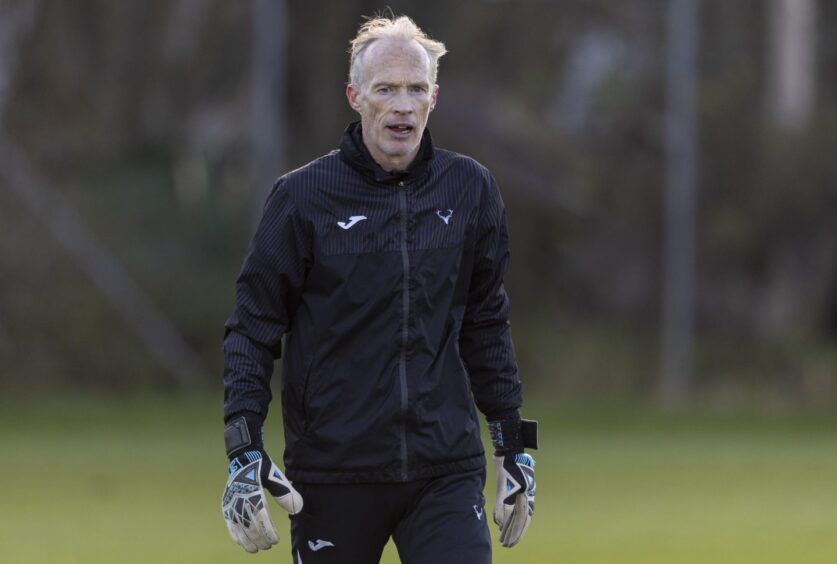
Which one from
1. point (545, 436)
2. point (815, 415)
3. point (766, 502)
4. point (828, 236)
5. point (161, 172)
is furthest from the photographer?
point (161, 172)

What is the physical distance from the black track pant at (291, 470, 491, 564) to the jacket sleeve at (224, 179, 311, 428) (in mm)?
327

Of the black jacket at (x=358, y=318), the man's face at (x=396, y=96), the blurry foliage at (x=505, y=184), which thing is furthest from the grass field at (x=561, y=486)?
the man's face at (x=396, y=96)

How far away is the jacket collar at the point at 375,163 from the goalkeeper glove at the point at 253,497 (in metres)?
0.77

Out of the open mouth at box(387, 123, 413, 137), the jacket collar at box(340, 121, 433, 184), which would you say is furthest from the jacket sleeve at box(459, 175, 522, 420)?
the open mouth at box(387, 123, 413, 137)

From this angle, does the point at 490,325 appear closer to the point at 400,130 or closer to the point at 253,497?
the point at 400,130

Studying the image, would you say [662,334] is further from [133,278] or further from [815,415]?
[133,278]

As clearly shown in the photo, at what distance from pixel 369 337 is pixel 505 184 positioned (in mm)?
21893

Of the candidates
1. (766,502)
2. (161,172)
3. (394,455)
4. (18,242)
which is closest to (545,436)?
(766,502)

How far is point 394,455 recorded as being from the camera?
5.25 metres

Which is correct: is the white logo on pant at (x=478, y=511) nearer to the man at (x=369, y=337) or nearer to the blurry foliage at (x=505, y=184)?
the man at (x=369, y=337)

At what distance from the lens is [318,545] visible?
210 inches

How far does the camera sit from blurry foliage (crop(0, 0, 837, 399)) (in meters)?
24.4

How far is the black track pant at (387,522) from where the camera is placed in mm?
5289

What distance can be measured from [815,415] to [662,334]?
226 centimetres
